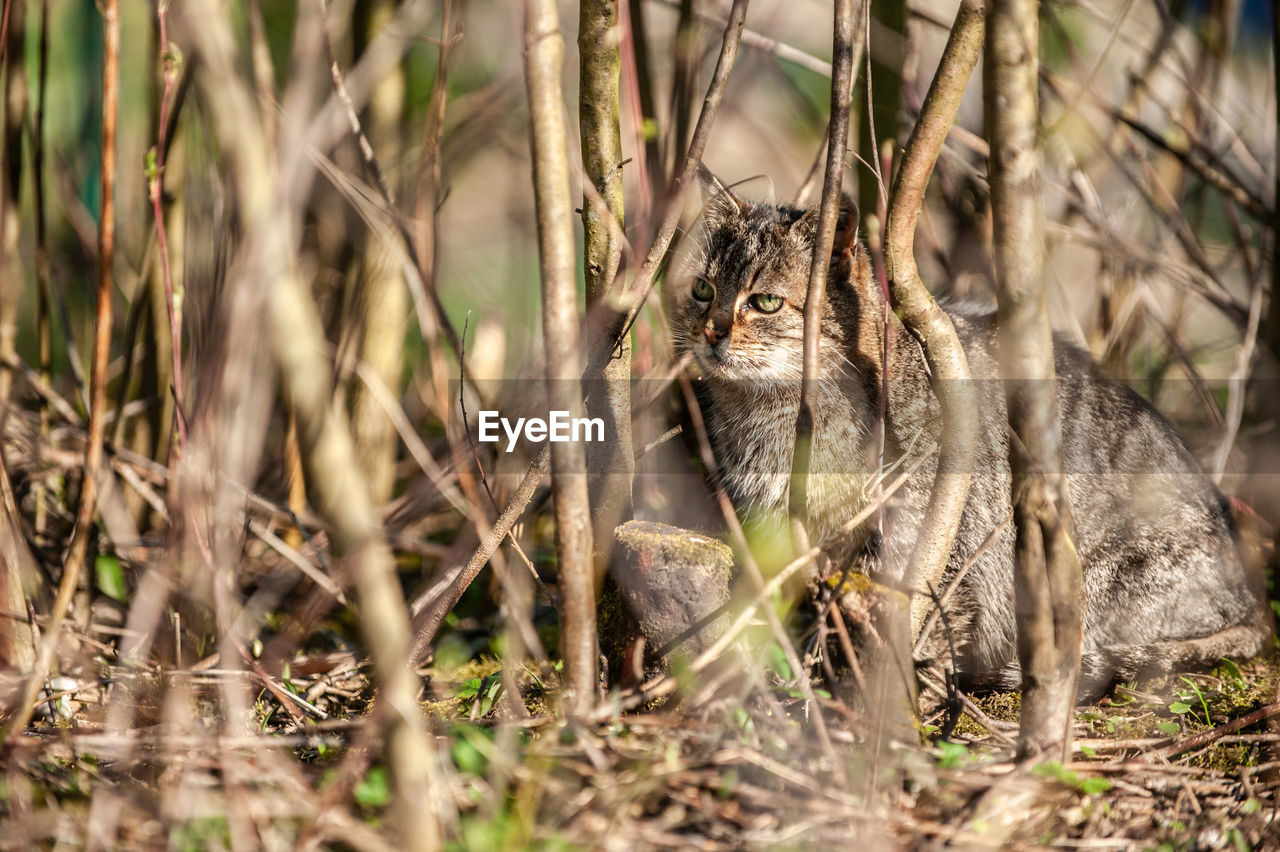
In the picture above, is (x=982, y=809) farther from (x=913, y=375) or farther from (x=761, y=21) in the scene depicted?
(x=761, y=21)

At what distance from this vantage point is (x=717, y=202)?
3.24m

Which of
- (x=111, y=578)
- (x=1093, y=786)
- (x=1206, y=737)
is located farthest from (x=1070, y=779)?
(x=111, y=578)

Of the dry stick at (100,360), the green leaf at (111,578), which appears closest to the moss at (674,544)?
the dry stick at (100,360)

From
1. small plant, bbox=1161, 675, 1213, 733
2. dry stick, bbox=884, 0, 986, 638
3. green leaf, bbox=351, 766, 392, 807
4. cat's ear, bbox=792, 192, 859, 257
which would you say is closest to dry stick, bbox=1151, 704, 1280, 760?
small plant, bbox=1161, 675, 1213, 733

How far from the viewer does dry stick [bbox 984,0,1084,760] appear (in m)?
1.85

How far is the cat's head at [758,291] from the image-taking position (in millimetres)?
2994

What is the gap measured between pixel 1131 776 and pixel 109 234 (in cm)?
268

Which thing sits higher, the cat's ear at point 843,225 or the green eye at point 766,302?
the cat's ear at point 843,225

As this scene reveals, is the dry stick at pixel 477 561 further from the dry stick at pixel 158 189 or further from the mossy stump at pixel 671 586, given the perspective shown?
the dry stick at pixel 158 189

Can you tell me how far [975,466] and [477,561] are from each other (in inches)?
62.5

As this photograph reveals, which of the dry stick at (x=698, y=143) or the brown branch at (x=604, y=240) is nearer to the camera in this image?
the dry stick at (x=698, y=143)

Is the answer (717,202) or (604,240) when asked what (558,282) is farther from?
(717,202)

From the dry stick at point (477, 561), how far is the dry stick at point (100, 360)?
2.58 feet

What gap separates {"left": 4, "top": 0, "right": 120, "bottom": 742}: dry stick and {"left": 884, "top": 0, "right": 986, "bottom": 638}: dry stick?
174cm
